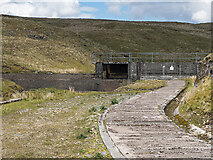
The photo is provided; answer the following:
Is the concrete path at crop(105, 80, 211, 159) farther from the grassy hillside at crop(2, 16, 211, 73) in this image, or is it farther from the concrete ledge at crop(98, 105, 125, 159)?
the grassy hillside at crop(2, 16, 211, 73)

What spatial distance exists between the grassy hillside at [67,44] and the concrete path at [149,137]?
33191 millimetres

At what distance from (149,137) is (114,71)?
32069 millimetres

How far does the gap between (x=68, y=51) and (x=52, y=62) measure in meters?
8.81

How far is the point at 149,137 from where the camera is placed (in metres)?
7.62

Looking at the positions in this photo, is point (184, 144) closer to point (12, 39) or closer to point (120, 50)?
point (12, 39)

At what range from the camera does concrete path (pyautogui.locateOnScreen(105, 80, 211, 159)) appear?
630 cm

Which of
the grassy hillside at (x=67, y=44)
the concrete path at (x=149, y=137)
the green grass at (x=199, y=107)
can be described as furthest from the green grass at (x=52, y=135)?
the grassy hillside at (x=67, y=44)

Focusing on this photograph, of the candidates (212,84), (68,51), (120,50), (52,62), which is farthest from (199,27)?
(212,84)

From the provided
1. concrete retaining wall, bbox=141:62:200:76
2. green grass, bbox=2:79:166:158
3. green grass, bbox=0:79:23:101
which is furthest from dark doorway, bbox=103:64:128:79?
green grass, bbox=2:79:166:158

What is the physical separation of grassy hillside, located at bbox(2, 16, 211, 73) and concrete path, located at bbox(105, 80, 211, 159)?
33.2 metres

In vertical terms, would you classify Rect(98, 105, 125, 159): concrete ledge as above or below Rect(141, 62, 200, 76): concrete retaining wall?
below

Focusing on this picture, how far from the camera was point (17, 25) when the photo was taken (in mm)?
68500

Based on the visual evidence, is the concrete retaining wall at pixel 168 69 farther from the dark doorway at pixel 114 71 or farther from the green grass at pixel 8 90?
the green grass at pixel 8 90

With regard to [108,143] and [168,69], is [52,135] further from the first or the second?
[168,69]
